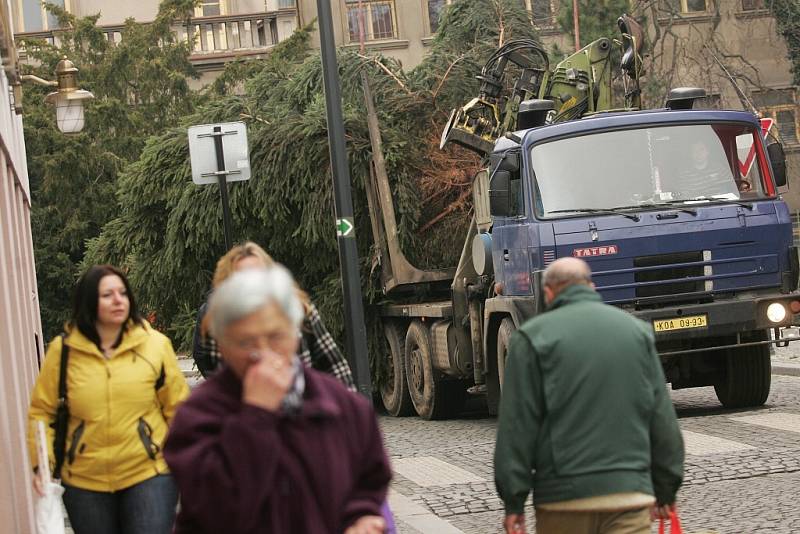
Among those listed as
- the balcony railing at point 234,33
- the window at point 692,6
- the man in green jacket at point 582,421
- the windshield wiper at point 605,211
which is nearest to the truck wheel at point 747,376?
the windshield wiper at point 605,211

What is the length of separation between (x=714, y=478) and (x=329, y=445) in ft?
25.6

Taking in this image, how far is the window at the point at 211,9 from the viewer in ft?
139

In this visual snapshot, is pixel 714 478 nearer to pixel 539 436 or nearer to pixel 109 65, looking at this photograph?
pixel 539 436

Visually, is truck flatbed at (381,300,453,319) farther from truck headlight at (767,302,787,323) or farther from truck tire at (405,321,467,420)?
truck headlight at (767,302,787,323)

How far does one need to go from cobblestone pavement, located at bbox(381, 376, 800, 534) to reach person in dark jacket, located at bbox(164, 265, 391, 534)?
5.21 meters

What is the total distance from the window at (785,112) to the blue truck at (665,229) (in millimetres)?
26685

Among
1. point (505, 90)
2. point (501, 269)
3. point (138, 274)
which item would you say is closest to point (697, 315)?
point (501, 269)

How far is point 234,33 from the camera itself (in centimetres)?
4078

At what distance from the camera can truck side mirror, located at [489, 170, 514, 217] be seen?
14.5 meters

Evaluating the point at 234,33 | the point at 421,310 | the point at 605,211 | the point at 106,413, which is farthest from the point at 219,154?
the point at 234,33

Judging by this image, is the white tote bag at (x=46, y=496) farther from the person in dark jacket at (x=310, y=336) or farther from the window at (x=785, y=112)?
the window at (x=785, y=112)

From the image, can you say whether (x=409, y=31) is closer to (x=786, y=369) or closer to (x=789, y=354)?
(x=789, y=354)

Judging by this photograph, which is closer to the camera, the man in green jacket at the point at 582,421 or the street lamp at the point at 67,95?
the man in green jacket at the point at 582,421

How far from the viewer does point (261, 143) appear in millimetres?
18594
